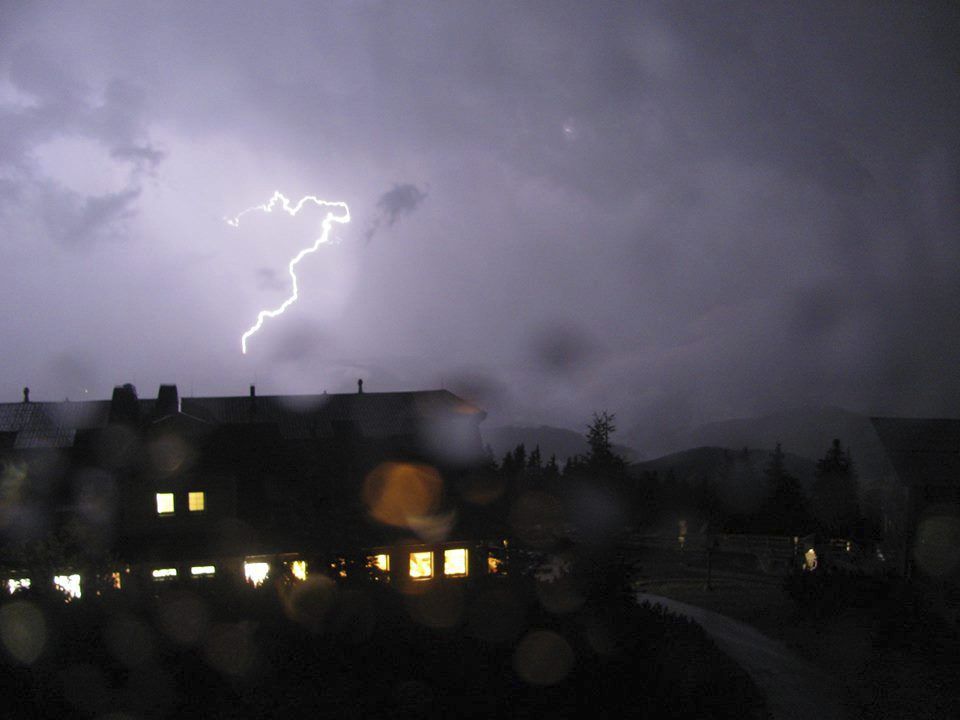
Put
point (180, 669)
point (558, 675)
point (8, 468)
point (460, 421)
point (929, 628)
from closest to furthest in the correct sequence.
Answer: point (180, 669) < point (558, 675) < point (929, 628) < point (8, 468) < point (460, 421)

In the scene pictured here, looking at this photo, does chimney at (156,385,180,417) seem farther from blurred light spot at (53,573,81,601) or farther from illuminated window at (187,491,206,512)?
blurred light spot at (53,573,81,601)

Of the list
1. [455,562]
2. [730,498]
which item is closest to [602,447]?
[455,562]

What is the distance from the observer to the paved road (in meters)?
13.7

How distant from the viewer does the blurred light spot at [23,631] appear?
1268 centimetres

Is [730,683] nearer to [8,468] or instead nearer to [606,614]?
[606,614]

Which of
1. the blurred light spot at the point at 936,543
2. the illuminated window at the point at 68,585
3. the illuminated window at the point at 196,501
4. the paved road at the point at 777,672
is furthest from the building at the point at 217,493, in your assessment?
the blurred light spot at the point at 936,543

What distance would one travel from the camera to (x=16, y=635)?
42.5 ft

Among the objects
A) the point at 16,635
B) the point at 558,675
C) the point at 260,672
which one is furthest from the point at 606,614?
the point at 16,635

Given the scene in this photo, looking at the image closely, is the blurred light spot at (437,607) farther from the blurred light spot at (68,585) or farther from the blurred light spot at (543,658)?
the blurred light spot at (68,585)

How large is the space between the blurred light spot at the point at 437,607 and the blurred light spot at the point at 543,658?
1836 millimetres

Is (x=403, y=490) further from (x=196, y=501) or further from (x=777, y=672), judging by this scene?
(x=777, y=672)

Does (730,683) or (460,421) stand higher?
(460,421)

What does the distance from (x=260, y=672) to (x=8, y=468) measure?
20273mm

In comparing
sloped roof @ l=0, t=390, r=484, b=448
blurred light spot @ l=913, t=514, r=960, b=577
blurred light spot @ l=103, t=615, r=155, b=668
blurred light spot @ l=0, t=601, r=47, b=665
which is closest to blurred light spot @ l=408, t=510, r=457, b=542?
sloped roof @ l=0, t=390, r=484, b=448
